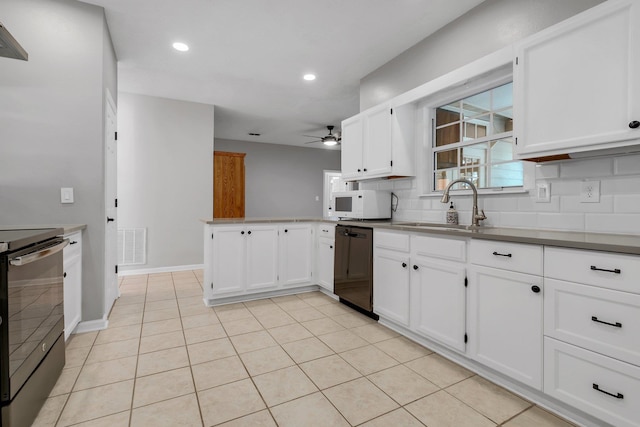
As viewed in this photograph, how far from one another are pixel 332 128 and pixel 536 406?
5.81 meters

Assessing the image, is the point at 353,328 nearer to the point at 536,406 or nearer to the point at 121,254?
the point at 536,406

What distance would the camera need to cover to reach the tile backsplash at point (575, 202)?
171cm

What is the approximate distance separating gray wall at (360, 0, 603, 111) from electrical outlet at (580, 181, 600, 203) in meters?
1.04

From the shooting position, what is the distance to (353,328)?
2.65m

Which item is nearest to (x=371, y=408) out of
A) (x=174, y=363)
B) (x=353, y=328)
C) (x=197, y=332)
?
(x=353, y=328)

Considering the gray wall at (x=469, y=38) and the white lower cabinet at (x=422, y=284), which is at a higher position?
the gray wall at (x=469, y=38)

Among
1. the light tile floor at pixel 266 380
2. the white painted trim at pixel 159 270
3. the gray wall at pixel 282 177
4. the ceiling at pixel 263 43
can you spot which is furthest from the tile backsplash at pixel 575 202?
the gray wall at pixel 282 177

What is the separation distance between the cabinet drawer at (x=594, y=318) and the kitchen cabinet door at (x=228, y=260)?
2597 millimetres

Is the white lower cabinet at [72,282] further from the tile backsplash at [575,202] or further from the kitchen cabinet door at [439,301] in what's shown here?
the tile backsplash at [575,202]

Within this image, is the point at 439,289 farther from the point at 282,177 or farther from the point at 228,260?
the point at 282,177

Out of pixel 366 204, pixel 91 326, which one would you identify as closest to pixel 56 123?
pixel 91 326

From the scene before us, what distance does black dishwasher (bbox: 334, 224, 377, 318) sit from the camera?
9.24 ft

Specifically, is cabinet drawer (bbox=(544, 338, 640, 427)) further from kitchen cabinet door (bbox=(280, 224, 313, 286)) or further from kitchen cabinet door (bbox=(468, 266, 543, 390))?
kitchen cabinet door (bbox=(280, 224, 313, 286))

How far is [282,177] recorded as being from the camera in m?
8.44
